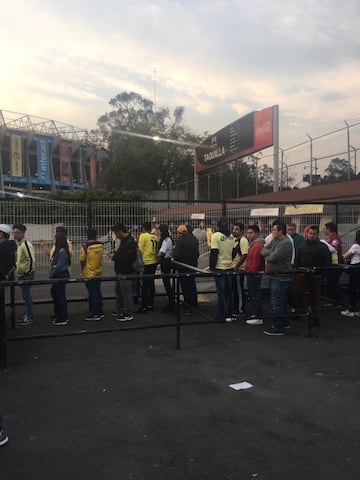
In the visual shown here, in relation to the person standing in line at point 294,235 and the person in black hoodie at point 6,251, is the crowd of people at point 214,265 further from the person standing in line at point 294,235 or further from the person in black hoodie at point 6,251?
the person standing in line at point 294,235

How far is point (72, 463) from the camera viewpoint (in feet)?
10.0

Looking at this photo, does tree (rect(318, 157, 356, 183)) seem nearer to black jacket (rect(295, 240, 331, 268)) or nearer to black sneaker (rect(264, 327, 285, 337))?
black jacket (rect(295, 240, 331, 268))

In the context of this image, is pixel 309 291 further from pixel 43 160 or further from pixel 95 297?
pixel 43 160

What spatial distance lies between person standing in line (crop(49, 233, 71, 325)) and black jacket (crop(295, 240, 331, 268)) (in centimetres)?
414

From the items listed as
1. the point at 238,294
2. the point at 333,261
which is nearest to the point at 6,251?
the point at 238,294

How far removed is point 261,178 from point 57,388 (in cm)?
2328

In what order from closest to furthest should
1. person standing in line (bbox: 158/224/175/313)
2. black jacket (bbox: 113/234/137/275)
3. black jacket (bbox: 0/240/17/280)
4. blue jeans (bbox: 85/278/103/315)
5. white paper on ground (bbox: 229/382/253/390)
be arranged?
1. white paper on ground (bbox: 229/382/253/390)
2. black jacket (bbox: 0/240/17/280)
3. blue jeans (bbox: 85/278/103/315)
4. black jacket (bbox: 113/234/137/275)
5. person standing in line (bbox: 158/224/175/313)

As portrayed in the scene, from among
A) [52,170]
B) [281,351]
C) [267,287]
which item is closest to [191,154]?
[52,170]

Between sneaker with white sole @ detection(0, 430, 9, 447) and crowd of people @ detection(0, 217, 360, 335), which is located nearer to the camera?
sneaker with white sole @ detection(0, 430, 9, 447)

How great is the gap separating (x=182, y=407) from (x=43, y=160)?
61146 mm

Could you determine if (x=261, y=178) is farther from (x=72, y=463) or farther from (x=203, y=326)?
(x=72, y=463)

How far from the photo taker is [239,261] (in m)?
7.76

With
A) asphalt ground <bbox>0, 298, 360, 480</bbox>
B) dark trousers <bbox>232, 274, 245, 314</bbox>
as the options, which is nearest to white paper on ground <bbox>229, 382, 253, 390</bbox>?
asphalt ground <bbox>0, 298, 360, 480</bbox>

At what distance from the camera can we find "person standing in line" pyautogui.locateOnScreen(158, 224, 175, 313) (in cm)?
815
